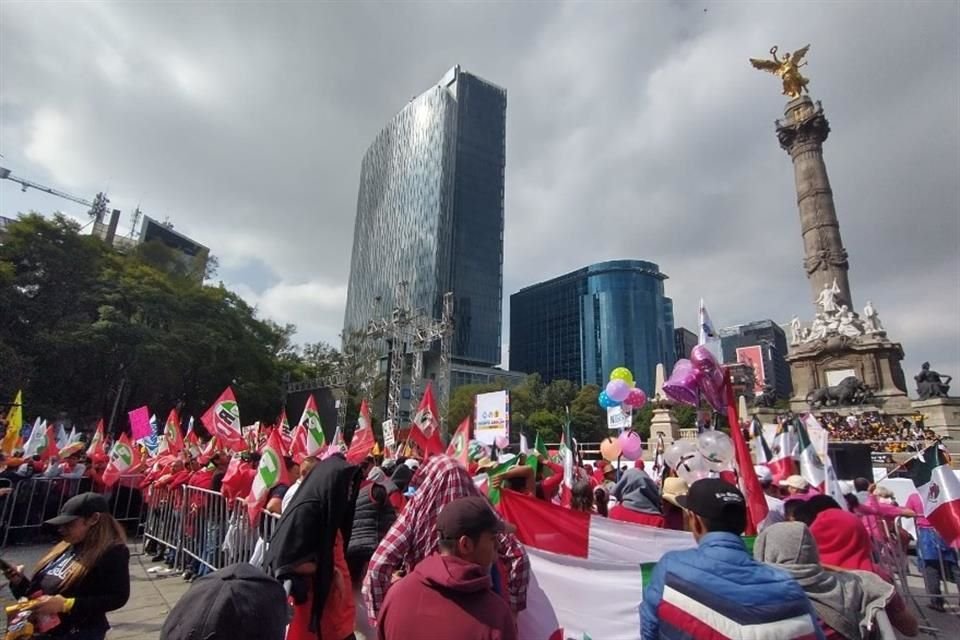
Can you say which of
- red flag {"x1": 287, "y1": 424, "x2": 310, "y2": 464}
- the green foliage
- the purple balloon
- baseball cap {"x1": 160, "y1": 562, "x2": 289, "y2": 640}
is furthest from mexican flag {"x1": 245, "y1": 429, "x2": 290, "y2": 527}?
the green foliage

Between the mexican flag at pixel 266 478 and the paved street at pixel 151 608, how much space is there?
0.99 metres

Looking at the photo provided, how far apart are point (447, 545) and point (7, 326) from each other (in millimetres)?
30556

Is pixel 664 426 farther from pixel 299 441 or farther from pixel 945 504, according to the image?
pixel 945 504

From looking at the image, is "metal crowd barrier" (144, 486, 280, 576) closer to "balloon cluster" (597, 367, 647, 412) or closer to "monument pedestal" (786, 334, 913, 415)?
"balloon cluster" (597, 367, 647, 412)

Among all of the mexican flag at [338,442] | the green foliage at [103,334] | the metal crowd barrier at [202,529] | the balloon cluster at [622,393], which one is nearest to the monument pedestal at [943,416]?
the balloon cluster at [622,393]

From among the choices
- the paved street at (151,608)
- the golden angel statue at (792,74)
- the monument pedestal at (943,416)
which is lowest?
the paved street at (151,608)

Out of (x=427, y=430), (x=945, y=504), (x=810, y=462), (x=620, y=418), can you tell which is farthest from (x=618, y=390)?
(x=945, y=504)

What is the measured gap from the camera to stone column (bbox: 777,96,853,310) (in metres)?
25.0

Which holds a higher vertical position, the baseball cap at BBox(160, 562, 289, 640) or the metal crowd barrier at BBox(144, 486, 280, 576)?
the baseball cap at BBox(160, 562, 289, 640)

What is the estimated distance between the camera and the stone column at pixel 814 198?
2497 cm

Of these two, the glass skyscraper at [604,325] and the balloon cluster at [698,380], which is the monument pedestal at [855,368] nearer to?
the balloon cluster at [698,380]

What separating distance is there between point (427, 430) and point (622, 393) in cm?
629

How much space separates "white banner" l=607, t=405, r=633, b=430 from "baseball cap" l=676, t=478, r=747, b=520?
1438 cm

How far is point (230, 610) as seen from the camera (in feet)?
4.54
